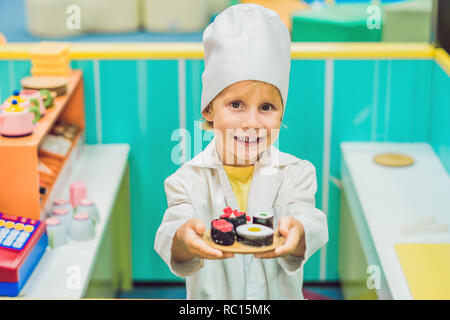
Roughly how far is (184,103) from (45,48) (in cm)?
40

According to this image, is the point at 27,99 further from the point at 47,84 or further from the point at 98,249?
the point at 98,249

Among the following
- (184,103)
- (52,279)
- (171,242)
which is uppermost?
(184,103)

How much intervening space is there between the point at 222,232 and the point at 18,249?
2.48ft

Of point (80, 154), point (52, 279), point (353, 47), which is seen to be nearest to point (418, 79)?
point (353, 47)

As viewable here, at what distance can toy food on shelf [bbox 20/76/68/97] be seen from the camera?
1.32 meters

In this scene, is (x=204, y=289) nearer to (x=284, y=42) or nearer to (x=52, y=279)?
(x=284, y=42)

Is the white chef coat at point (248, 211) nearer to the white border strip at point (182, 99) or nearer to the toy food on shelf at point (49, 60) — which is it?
the white border strip at point (182, 99)

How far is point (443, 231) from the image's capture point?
109 cm

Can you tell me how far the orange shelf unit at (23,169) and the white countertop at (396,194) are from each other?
63 centimetres

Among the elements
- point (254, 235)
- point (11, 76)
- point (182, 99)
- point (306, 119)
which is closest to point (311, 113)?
point (306, 119)

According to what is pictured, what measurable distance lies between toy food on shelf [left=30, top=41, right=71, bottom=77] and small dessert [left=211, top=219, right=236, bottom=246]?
1.55 ft

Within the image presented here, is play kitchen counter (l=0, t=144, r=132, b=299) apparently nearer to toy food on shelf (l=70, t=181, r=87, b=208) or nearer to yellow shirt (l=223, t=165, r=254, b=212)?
toy food on shelf (l=70, t=181, r=87, b=208)

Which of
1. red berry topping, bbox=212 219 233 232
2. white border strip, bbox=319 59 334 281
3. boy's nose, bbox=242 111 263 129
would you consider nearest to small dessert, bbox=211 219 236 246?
red berry topping, bbox=212 219 233 232

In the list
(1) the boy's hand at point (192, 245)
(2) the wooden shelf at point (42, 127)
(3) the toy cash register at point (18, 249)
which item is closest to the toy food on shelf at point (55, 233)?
(3) the toy cash register at point (18, 249)
